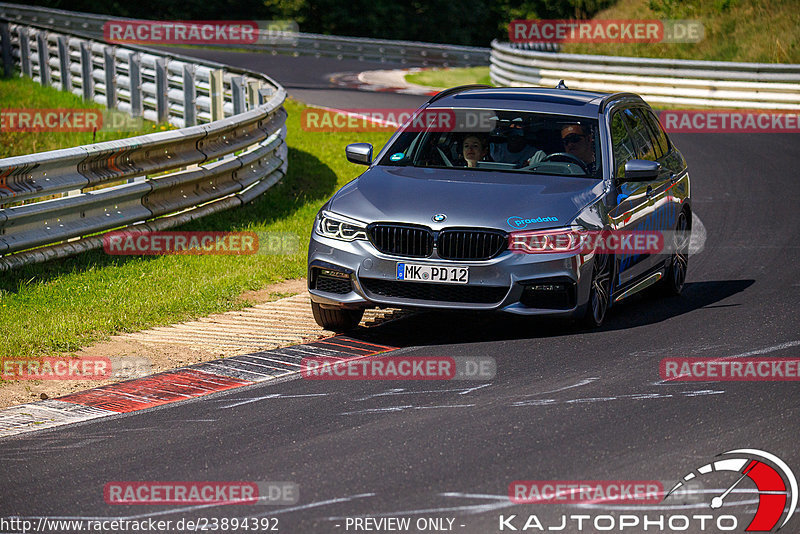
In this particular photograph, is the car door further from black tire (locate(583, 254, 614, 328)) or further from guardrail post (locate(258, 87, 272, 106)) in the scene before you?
guardrail post (locate(258, 87, 272, 106))

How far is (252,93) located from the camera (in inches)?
763

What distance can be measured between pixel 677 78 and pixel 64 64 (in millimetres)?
13708

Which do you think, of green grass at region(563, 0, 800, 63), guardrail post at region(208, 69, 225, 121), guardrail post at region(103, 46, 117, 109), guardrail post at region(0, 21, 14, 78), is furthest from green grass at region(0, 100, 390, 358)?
green grass at region(563, 0, 800, 63)

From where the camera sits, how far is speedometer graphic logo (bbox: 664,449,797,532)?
203 inches

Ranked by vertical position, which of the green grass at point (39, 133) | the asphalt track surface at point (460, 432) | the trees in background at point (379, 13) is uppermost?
the asphalt track surface at point (460, 432)

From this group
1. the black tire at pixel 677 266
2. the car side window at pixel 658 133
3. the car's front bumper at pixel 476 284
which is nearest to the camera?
the car's front bumper at pixel 476 284

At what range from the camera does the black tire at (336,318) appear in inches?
353

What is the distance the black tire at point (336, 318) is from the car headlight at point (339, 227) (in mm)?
563

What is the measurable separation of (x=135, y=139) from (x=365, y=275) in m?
4.11

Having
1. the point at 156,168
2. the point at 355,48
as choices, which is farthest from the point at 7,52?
A: the point at 156,168

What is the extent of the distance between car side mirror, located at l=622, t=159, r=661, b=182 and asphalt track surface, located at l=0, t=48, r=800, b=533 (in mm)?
1117

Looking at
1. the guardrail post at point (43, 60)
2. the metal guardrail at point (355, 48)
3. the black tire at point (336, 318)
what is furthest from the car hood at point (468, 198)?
the metal guardrail at point (355, 48)

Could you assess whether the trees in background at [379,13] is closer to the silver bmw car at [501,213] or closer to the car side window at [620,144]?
the car side window at [620,144]

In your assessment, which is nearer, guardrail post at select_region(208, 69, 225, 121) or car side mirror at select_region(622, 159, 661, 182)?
car side mirror at select_region(622, 159, 661, 182)
